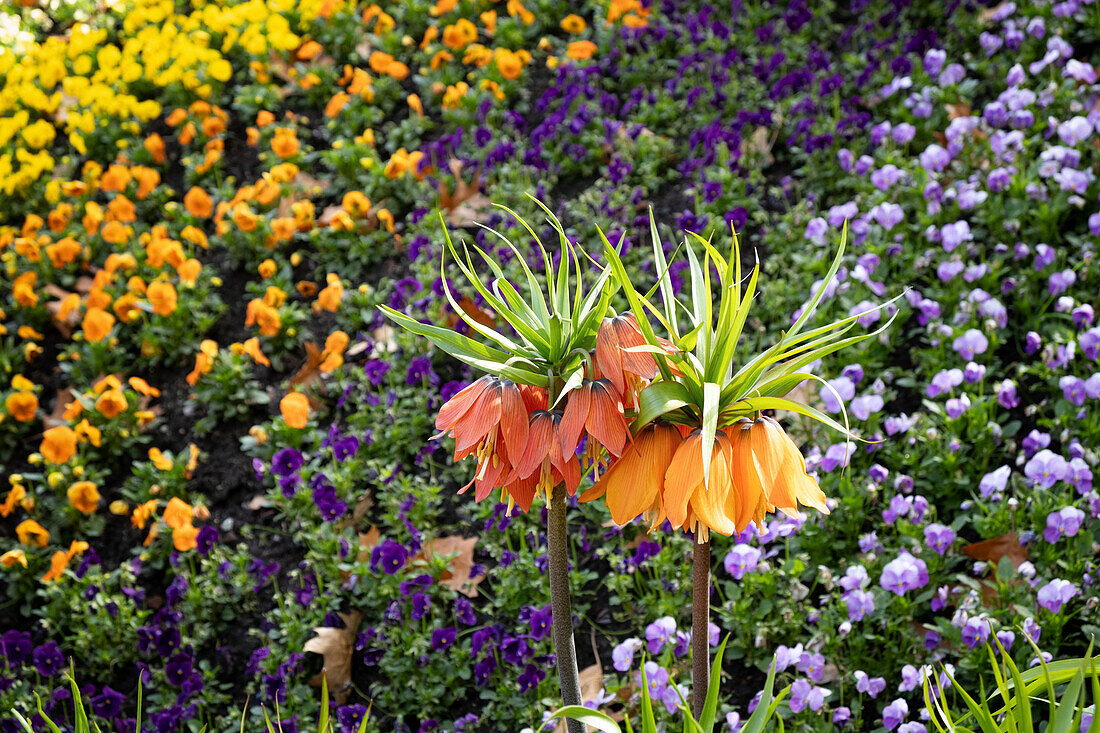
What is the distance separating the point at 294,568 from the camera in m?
3.07

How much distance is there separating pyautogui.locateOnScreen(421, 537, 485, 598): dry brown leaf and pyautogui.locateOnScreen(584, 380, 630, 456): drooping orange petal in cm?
145

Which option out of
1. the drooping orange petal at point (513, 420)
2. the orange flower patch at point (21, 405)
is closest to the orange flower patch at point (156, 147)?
the orange flower patch at point (21, 405)

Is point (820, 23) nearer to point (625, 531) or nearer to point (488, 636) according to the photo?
point (625, 531)

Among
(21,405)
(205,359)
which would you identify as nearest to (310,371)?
(205,359)

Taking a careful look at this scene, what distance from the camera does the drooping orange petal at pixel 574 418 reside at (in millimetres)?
1372

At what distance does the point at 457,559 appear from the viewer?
286 centimetres

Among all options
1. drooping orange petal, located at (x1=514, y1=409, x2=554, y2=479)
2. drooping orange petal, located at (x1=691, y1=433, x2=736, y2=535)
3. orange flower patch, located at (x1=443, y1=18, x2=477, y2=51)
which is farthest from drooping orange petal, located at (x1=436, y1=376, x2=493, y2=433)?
orange flower patch, located at (x1=443, y1=18, x2=477, y2=51)

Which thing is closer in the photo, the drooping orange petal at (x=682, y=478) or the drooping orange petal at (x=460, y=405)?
the drooping orange petal at (x=682, y=478)

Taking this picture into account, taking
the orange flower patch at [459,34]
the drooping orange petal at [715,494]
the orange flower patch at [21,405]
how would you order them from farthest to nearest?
1. the orange flower patch at [459,34]
2. the orange flower patch at [21,405]
3. the drooping orange petal at [715,494]

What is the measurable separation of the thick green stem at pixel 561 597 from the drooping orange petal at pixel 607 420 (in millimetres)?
244

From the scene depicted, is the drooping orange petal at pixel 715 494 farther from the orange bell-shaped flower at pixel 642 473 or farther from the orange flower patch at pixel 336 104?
the orange flower patch at pixel 336 104

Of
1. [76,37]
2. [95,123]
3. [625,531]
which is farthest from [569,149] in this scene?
[76,37]

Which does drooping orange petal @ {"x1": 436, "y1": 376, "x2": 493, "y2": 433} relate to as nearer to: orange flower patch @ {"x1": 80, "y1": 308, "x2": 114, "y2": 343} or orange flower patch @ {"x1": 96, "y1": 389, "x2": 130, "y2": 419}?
orange flower patch @ {"x1": 96, "y1": 389, "x2": 130, "y2": 419}

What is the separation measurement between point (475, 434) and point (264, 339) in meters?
2.76
